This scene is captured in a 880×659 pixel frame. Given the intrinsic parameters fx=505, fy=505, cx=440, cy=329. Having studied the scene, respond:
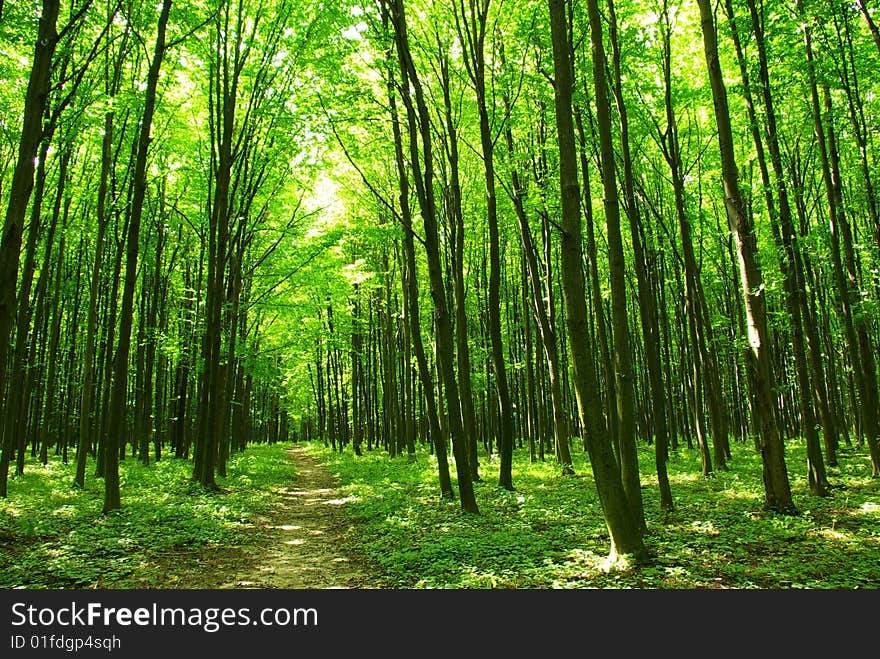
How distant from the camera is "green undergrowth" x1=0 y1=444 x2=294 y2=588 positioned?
254 inches

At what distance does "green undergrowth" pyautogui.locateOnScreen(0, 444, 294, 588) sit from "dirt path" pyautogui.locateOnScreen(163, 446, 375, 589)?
1.24ft

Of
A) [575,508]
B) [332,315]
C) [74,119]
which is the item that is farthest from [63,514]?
[332,315]

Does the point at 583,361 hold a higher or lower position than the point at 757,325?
lower

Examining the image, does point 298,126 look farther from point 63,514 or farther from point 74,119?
point 63,514

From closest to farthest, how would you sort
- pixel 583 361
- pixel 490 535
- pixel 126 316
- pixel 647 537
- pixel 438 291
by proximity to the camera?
pixel 583 361 → pixel 647 537 → pixel 490 535 → pixel 126 316 → pixel 438 291

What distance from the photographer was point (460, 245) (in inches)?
533

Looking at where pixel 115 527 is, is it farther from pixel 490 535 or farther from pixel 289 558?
pixel 490 535

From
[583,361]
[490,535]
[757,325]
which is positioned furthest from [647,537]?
[757,325]

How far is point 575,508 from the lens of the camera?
1027 centimetres

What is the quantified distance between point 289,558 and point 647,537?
17.8 ft

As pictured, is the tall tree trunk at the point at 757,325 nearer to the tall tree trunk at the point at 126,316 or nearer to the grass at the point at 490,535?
the grass at the point at 490,535

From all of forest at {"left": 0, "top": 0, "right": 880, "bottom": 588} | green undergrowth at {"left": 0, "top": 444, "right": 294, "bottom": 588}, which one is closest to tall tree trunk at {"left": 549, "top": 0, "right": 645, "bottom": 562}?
forest at {"left": 0, "top": 0, "right": 880, "bottom": 588}

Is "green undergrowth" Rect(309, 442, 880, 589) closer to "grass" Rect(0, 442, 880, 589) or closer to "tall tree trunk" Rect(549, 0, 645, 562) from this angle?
"grass" Rect(0, 442, 880, 589)

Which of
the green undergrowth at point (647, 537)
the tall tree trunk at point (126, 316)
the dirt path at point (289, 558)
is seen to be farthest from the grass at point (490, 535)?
the tall tree trunk at point (126, 316)
